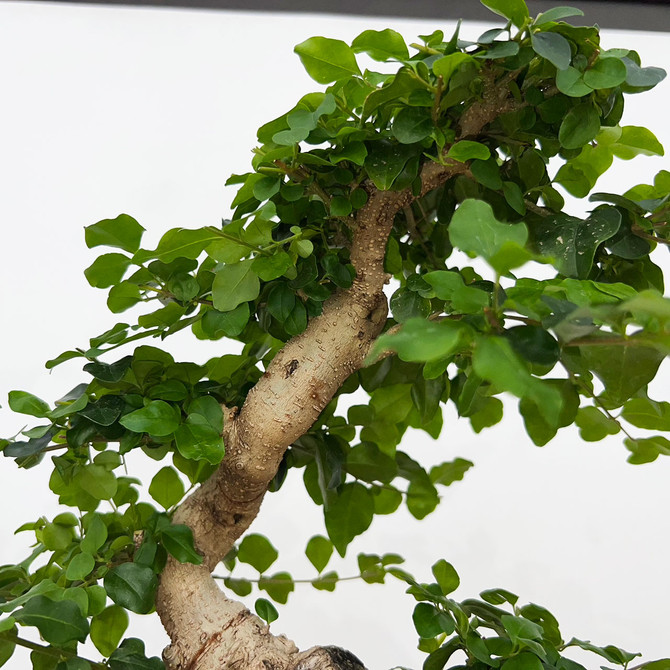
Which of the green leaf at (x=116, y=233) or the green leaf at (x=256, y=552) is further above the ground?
the green leaf at (x=116, y=233)

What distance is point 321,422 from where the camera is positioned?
0.85m

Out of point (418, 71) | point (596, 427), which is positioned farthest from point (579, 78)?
point (596, 427)

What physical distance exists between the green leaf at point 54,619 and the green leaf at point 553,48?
56 cm

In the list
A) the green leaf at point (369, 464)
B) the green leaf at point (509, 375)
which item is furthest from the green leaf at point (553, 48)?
the green leaf at point (369, 464)

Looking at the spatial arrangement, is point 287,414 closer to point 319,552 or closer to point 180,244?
point 180,244

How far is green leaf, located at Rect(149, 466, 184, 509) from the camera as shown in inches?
33.9

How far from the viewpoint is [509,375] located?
0.41 meters

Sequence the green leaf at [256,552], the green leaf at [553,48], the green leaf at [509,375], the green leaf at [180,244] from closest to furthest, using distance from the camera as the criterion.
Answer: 1. the green leaf at [509,375]
2. the green leaf at [553,48]
3. the green leaf at [180,244]
4. the green leaf at [256,552]

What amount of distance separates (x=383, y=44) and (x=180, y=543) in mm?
465

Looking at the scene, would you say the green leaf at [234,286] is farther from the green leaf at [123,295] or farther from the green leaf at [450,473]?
the green leaf at [450,473]

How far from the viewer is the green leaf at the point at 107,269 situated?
0.69 meters

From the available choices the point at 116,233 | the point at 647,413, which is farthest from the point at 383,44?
the point at 647,413

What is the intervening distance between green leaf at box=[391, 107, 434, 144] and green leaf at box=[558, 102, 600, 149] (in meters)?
0.10

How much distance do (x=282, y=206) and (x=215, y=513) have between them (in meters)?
0.31
